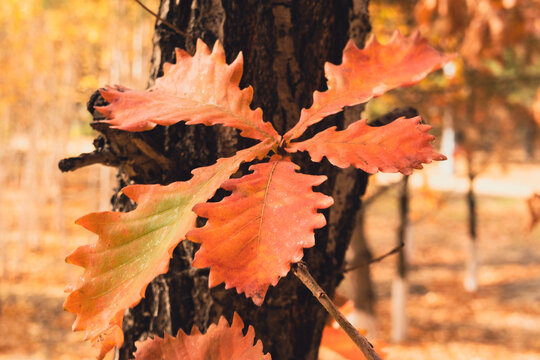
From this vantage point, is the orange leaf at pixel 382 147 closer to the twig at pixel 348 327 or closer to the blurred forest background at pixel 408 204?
the twig at pixel 348 327

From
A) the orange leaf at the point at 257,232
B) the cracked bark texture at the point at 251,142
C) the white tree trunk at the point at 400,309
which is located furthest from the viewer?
the white tree trunk at the point at 400,309

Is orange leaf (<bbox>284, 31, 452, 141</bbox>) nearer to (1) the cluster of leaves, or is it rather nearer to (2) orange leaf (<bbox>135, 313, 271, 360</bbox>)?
(1) the cluster of leaves

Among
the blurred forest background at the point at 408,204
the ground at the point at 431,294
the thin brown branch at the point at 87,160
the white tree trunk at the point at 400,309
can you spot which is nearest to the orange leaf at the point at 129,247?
the thin brown branch at the point at 87,160

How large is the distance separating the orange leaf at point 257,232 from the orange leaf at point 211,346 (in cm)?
14

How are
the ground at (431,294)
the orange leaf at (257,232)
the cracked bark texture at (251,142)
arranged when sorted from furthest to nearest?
the ground at (431,294), the cracked bark texture at (251,142), the orange leaf at (257,232)

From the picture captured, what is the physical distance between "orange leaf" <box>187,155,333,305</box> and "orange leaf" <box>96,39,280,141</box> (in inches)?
3.9

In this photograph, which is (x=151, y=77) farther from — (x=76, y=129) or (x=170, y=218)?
(x=76, y=129)

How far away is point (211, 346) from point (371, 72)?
346mm

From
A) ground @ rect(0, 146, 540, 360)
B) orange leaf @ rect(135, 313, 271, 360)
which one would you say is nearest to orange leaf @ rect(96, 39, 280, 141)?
orange leaf @ rect(135, 313, 271, 360)

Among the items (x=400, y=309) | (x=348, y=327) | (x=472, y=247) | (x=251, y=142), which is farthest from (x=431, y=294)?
(x=348, y=327)

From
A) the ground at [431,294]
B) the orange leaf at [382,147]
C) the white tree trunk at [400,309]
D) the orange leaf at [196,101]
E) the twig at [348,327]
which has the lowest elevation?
the ground at [431,294]

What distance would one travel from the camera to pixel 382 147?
1.58 ft

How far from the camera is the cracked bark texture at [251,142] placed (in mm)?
777

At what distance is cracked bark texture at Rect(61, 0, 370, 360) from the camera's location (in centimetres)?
78
